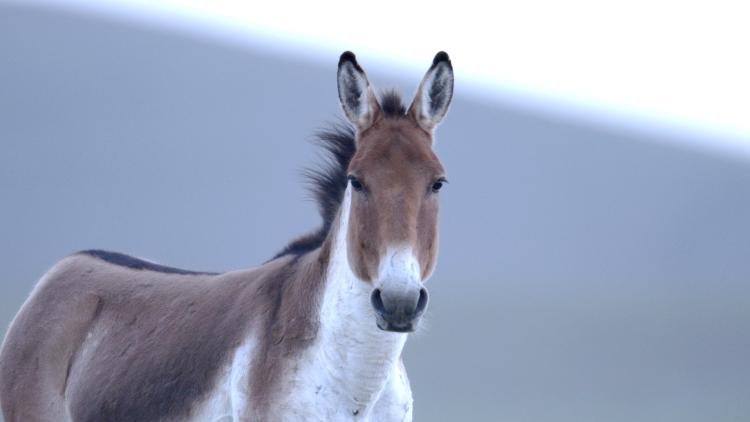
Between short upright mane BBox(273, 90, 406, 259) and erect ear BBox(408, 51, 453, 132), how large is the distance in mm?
587

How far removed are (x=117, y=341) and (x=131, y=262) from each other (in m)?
0.89

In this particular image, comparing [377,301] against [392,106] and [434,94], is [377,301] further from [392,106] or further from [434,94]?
[434,94]

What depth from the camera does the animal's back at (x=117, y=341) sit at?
7758 mm

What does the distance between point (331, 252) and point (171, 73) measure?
4660cm

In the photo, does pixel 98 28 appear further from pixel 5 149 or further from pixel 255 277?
pixel 255 277

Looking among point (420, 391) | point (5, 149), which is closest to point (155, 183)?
point (5, 149)

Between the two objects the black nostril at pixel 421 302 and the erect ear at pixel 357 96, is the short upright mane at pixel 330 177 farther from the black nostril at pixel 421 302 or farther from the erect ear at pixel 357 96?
the black nostril at pixel 421 302

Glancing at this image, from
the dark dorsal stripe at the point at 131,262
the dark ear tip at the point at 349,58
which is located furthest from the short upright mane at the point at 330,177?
the dark dorsal stripe at the point at 131,262

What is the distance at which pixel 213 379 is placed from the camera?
295 inches

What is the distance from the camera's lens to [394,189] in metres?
6.95

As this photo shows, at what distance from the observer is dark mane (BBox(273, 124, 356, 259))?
8086 millimetres

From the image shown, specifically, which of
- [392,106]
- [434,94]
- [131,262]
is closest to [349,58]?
[392,106]

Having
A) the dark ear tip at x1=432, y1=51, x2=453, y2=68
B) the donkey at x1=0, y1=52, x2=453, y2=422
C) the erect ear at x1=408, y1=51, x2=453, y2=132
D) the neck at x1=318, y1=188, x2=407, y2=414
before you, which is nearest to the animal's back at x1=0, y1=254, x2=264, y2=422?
the donkey at x1=0, y1=52, x2=453, y2=422

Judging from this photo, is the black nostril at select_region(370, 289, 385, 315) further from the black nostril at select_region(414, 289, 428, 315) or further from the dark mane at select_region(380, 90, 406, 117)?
the dark mane at select_region(380, 90, 406, 117)
